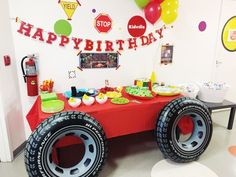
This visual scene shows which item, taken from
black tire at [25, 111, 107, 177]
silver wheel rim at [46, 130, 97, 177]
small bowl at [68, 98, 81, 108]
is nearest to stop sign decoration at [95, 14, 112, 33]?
small bowl at [68, 98, 81, 108]

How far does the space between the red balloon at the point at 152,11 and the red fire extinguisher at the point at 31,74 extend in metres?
1.59

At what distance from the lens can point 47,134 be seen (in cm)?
157

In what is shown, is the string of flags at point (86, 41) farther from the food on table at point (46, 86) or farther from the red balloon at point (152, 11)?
the food on table at point (46, 86)

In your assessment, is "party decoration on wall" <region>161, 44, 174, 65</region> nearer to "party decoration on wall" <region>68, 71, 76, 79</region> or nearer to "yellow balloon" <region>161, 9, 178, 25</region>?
"yellow balloon" <region>161, 9, 178, 25</region>

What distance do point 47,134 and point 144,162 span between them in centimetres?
123

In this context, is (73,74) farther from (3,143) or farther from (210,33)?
(210,33)

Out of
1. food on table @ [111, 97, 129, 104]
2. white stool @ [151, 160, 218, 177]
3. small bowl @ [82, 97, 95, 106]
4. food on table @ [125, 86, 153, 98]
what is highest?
food on table @ [125, 86, 153, 98]

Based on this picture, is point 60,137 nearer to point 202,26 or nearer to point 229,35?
point 202,26

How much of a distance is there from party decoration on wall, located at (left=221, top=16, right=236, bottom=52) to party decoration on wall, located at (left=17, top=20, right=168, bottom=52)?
4.22 ft

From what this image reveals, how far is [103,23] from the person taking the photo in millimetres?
2432

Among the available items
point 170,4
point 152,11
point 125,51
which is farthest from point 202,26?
point 125,51

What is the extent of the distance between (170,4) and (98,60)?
4.11 feet

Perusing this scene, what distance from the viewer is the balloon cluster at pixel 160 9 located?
248 cm

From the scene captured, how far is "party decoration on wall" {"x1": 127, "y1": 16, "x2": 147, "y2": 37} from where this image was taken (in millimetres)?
2561
